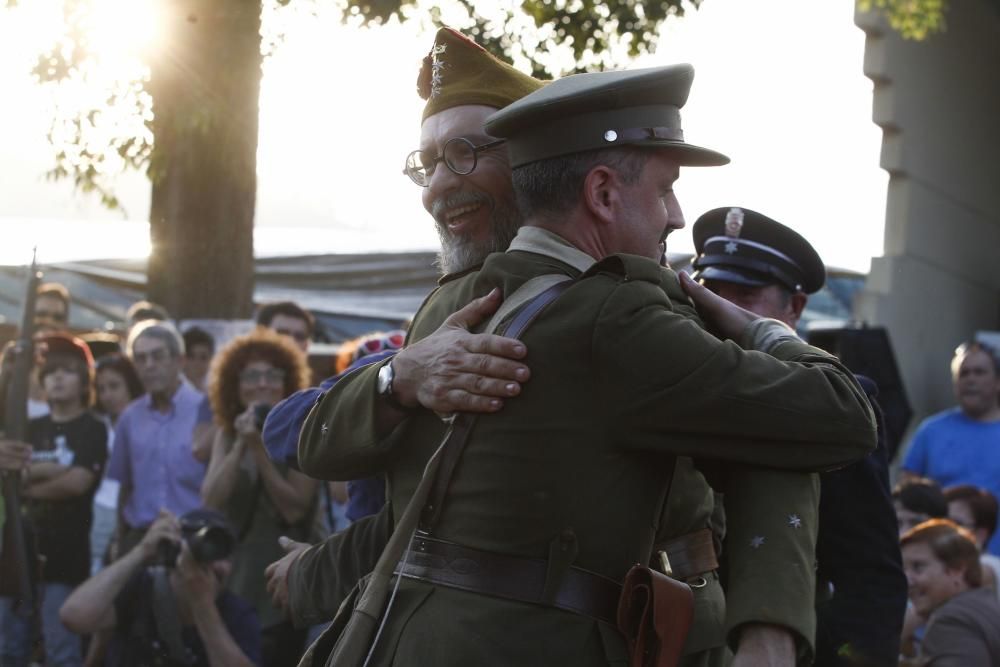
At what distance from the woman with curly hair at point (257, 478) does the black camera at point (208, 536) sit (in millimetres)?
149

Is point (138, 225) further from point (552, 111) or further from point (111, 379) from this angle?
Answer: point (552, 111)

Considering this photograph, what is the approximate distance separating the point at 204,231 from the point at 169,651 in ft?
9.96

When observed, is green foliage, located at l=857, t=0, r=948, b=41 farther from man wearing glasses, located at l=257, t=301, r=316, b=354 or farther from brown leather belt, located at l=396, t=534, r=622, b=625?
brown leather belt, located at l=396, t=534, r=622, b=625

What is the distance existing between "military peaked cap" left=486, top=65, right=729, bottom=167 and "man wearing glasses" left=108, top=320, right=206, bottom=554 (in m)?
5.18

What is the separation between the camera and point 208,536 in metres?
6.37

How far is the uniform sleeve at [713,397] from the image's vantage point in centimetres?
237

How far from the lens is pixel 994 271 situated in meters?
17.8

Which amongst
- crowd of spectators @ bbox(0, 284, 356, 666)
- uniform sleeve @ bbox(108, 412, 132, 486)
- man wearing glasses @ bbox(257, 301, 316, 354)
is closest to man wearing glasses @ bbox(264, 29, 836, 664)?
crowd of spectators @ bbox(0, 284, 356, 666)

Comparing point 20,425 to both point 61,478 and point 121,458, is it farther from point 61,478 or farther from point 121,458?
point 121,458

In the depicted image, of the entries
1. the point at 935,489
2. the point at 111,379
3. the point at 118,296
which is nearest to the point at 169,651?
the point at 111,379

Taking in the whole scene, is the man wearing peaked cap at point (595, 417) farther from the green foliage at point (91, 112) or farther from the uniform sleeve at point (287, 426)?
the green foliage at point (91, 112)

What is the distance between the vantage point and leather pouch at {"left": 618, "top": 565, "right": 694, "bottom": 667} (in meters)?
2.43

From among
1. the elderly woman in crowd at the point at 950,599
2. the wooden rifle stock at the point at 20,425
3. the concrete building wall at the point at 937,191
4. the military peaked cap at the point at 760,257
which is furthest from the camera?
the concrete building wall at the point at 937,191

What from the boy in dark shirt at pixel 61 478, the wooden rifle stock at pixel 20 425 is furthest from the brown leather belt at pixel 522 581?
the boy in dark shirt at pixel 61 478
